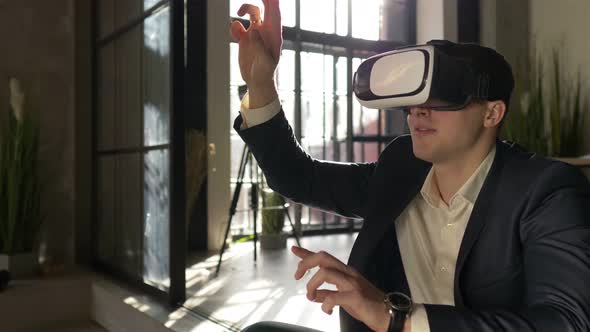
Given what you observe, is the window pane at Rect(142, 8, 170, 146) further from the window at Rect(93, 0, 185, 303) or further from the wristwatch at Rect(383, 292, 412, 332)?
the wristwatch at Rect(383, 292, 412, 332)

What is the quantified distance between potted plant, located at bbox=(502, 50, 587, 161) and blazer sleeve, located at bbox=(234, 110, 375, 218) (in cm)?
284

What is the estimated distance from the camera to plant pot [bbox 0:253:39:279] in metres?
3.50

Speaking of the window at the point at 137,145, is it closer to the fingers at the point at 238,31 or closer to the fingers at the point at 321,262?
the fingers at the point at 238,31

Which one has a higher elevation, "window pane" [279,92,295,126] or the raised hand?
"window pane" [279,92,295,126]

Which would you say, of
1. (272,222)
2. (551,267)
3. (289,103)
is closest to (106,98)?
(272,222)

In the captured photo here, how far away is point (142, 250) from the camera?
3334 millimetres

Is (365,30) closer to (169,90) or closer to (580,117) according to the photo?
(580,117)

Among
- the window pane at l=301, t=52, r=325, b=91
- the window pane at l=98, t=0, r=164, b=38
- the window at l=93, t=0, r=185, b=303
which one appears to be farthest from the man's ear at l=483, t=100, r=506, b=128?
the window pane at l=301, t=52, r=325, b=91

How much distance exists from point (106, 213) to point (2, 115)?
0.94 metres

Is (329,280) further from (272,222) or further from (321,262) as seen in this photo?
(272,222)

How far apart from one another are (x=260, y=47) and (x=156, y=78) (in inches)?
83.4

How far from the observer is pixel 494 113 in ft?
3.36

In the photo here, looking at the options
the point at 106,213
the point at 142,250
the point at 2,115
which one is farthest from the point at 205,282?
the point at 2,115

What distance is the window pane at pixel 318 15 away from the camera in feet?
19.5
